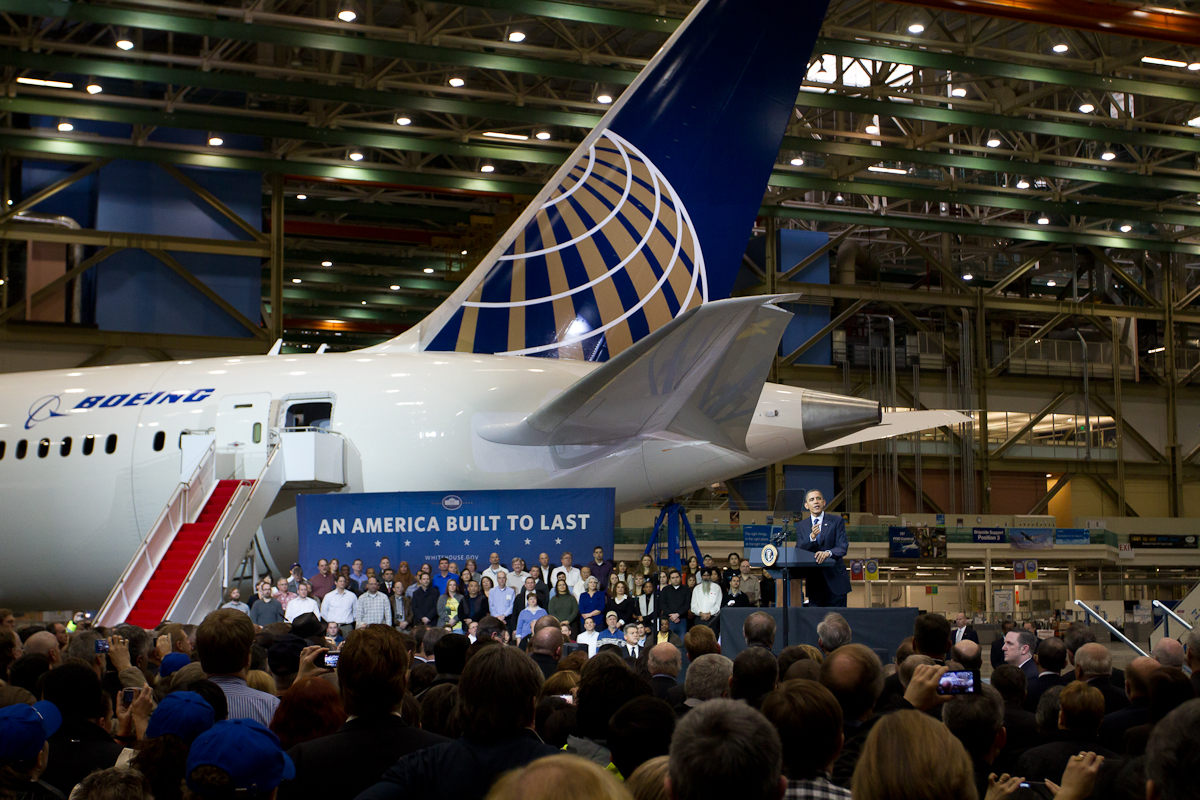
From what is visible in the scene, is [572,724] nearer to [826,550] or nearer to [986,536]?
[826,550]

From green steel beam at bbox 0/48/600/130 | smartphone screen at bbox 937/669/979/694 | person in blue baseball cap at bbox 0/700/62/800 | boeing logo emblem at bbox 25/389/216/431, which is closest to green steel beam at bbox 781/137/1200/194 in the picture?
green steel beam at bbox 0/48/600/130

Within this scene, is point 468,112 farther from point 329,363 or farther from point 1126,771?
point 1126,771

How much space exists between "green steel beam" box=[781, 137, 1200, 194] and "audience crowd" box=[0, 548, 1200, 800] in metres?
22.0

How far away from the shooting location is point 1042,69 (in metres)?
23.7

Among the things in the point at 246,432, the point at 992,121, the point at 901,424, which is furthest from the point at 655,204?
the point at 992,121

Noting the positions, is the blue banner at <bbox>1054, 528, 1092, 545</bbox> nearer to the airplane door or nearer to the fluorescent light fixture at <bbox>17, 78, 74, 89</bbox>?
the airplane door

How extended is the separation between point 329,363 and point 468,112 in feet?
36.8

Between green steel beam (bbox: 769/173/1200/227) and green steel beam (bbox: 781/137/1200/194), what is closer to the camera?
green steel beam (bbox: 781/137/1200/194)

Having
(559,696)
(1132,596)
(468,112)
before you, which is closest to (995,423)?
(1132,596)

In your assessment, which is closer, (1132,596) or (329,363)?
(329,363)

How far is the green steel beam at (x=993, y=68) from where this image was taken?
22406 millimetres

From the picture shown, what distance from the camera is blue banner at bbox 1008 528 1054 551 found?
30.8 metres

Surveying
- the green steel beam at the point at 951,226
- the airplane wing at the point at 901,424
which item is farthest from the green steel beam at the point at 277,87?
the airplane wing at the point at 901,424

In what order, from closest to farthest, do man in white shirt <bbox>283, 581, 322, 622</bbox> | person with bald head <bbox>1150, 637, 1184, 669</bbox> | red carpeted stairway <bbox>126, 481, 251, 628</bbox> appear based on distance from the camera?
1. person with bald head <bbox>1150, 637, 1184, 669</bbox>
2. man in white shirt <bbox>283, 581, 322, 622</bbox>
3. red carpeted stairway <bbox>126, 481, 251, 628</bbox>
